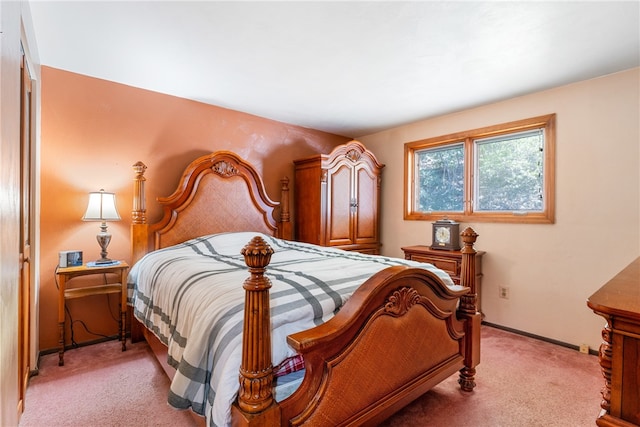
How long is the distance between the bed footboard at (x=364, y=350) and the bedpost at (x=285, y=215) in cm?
222

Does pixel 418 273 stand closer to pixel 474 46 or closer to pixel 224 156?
pixel 474 46

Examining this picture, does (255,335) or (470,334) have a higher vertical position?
(255,335)

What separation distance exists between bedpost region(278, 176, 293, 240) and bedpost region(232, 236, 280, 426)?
269 centimetres

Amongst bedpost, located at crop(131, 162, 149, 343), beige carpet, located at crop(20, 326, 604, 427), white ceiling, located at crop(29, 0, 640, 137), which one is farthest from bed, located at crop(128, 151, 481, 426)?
white ceiling, located at crop(29, 0, 640, 137)

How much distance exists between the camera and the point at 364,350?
51.5 inches

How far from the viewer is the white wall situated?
244cm

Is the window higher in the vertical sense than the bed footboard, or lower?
higher

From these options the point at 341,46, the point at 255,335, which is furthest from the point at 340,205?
the point at 255,335

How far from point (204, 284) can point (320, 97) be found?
2.20 metres

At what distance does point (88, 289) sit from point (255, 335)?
2.14m

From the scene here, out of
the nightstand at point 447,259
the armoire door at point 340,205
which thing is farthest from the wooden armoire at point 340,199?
the nightstand at point 447,259

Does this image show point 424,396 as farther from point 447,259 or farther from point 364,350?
point 447,259

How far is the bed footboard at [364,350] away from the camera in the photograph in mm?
1010

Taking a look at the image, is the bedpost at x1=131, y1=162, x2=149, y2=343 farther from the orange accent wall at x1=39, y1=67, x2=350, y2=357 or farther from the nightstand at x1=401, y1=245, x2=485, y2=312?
the nightstand at x1=401, y1=245, x2=485, y2=312
